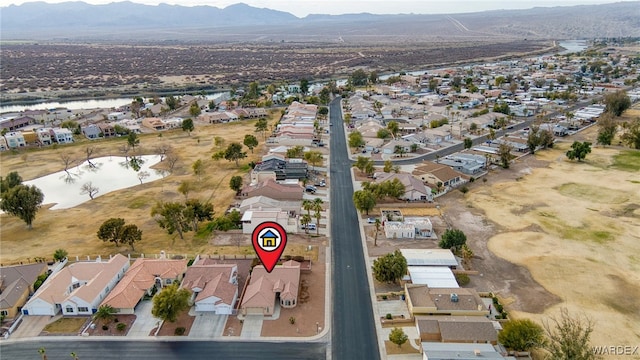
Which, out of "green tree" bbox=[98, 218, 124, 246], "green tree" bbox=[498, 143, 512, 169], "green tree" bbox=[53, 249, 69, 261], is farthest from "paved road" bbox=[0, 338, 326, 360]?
"green tree" bbox=[498, 143, 512, 169]

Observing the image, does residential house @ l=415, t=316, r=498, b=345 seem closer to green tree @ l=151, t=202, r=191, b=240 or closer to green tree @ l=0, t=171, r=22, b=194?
green tree @ l=151, t=202, r=191, b=240

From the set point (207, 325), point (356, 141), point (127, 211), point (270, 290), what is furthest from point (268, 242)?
point (356, 141)

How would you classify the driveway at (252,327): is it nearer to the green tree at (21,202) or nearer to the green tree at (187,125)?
the green tree at (21,202)

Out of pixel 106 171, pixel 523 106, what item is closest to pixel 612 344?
pixel 106 171

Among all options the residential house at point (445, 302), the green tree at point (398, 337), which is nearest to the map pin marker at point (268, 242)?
the green tree at point (398, 337)

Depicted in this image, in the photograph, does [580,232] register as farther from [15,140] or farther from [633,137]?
[15,140]
